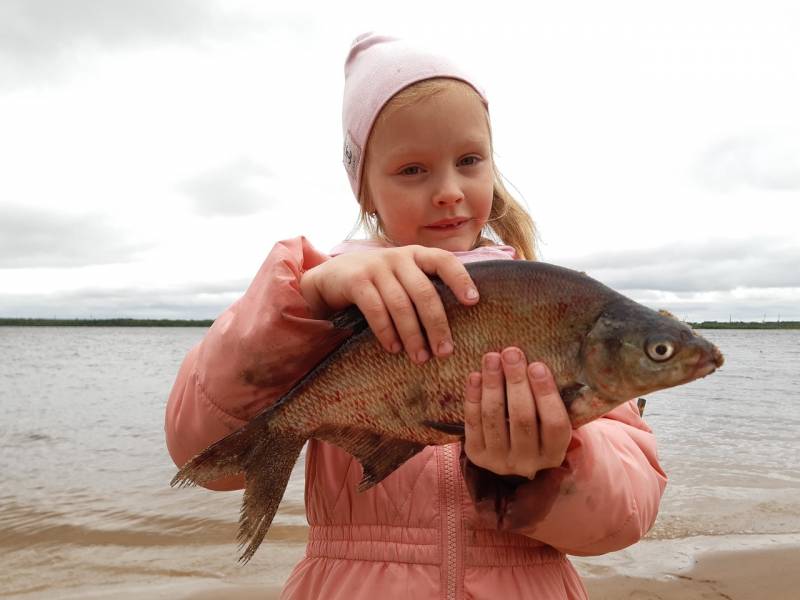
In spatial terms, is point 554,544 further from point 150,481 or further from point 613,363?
point 150,481

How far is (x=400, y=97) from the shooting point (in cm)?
281

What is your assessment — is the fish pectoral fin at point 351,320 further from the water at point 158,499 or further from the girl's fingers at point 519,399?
the water at point 158,499

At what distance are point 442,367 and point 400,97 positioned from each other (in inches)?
55.3

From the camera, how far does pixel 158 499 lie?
26.3ft

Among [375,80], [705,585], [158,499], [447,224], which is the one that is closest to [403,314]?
[447,224]

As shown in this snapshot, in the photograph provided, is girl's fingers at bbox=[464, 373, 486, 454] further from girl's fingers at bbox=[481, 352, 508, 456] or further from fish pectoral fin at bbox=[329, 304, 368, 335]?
fish pectoral fin at bbox=[329, 304, 368, 335]

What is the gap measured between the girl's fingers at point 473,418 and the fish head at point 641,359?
1.09 feet

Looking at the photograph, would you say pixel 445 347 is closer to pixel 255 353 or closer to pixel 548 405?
pixel 548 405

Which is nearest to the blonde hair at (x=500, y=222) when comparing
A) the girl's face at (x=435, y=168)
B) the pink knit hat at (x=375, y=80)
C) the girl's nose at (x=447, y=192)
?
the pink knit hat at (x=375, y=80)

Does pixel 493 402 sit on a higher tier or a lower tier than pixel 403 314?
lower

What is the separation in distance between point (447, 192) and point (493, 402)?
111 centimetres

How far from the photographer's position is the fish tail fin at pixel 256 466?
6.77 feet

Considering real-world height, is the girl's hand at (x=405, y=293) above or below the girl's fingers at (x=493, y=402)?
above

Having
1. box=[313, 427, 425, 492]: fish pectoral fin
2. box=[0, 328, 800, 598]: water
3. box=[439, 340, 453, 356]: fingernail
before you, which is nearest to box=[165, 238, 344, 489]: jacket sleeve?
box=[313, 427, 425, 492]: fish pectoral fin
